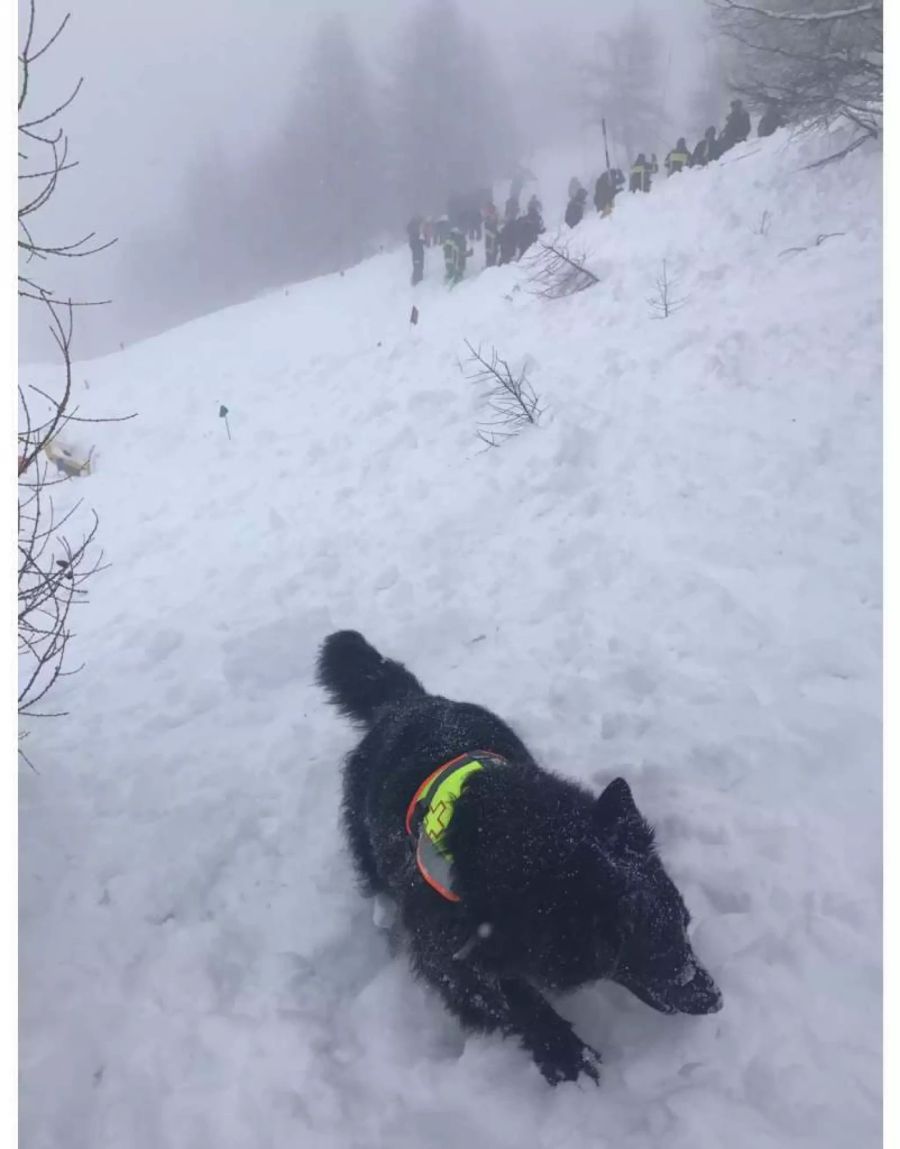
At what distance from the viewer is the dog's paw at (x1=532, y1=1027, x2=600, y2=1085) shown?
7.76 feet

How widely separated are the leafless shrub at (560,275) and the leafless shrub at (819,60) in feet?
10.4

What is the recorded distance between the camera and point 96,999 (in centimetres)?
290

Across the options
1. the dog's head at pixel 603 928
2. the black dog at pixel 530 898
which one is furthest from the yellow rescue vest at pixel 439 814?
the dog's head at pixel 603 928

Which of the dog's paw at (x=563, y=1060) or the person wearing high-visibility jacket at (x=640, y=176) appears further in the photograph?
the person wearing high-visibility jacket at (x=640, y=176)

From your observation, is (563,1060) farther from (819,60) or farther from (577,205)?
(577,205)

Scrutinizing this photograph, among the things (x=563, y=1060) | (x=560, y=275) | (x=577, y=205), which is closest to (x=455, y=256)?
(x=577, y=205)

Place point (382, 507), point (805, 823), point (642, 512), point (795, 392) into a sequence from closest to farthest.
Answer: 1. point (805, 823)
2. point (642, 512)
3. point (795, 392)
4. point (382, 507)

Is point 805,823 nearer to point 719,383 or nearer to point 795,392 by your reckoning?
point 795,392

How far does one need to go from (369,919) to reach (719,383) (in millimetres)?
6222

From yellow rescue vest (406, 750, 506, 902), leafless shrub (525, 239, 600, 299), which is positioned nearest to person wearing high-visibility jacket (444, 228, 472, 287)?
leafless shrub (525, 239, 600, 299)

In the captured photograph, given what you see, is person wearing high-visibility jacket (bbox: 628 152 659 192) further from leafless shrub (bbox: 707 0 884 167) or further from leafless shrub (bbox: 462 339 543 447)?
leafless shrub (bbox: 462 339 543 447)

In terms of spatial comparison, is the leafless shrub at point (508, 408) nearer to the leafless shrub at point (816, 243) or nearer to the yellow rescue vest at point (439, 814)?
the leafless shrub at point (816, 243)

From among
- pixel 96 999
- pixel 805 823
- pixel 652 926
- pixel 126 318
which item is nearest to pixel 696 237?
pixel 805 823

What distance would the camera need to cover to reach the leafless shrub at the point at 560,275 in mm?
10909
